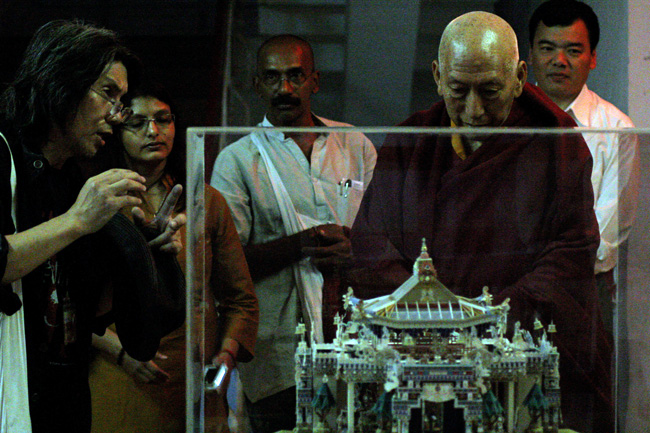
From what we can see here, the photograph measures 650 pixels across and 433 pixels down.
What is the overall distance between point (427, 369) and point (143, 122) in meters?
1.52

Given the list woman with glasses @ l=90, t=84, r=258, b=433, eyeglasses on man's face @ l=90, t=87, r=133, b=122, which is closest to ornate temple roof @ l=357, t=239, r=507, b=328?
woman with glasses @ l=90, t=84, r=258, b=433

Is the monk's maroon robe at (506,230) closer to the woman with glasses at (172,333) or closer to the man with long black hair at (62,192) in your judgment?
the woman with glasses at (172,333)

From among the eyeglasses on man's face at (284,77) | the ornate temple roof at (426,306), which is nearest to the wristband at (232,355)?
the ornate temple roof at (426,306)

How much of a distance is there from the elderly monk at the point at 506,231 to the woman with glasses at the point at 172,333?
1.09 feet

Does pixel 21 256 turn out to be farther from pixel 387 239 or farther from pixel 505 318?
pixel 505 318

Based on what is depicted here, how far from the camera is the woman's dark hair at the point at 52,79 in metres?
2.31

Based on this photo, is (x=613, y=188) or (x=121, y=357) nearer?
(x=613, y=188)

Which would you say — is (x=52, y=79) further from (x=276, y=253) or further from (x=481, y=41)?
(x=481, y=41)

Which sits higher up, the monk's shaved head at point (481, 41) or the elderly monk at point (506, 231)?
the monk's shaved head at point (481, 41)

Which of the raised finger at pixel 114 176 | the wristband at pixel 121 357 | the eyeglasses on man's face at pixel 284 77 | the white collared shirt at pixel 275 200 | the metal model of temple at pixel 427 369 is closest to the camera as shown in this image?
the metal model of temple at pixel 427 369

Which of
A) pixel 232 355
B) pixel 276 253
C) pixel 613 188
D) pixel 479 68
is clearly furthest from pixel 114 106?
pixel 613 188

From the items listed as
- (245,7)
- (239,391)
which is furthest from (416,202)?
(245,7)

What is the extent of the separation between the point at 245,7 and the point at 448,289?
93.2 inches

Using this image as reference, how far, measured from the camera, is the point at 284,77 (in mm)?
3219
